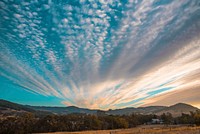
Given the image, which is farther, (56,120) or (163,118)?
(163,118)

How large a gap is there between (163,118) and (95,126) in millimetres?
56433

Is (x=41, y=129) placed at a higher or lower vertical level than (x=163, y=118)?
lower

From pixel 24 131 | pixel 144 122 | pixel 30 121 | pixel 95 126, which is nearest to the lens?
pixel 24 131

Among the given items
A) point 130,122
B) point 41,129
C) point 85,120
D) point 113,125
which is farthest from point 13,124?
point 130,122

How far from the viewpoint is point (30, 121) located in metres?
92.6

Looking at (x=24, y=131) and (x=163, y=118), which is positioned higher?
(x=163, y=118)

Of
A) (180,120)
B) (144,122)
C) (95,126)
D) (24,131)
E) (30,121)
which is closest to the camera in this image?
(24,131)

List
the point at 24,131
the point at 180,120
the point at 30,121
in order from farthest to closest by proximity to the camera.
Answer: the point at 180,120 → the point at 30,121 → the point at 24,131

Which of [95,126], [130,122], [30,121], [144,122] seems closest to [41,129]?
[30,121]

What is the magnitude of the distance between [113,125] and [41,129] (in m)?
37.5

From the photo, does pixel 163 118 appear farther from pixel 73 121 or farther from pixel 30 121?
pixel 30 121

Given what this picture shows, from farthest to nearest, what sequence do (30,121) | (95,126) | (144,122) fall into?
(144,122), (95,126), (30,121)

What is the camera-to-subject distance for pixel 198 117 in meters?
97.4

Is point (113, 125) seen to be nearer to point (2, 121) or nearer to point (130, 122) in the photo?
point (130, 122)
